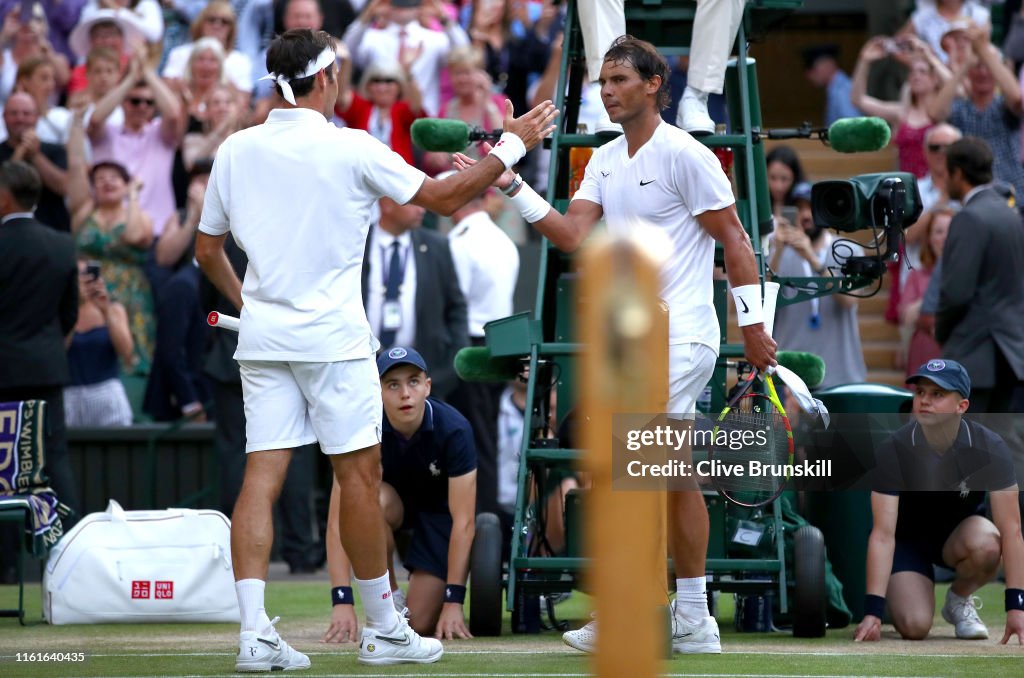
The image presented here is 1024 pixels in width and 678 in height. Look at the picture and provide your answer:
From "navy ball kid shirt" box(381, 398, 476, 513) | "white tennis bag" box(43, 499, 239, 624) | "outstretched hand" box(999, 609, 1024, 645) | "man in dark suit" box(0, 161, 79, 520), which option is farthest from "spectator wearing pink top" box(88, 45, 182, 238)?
"outstretched hand" box(999, 609, 1024, 645)

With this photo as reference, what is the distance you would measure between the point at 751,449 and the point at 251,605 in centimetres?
215

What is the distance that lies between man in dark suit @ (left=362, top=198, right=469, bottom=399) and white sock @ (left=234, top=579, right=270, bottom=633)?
4.60 meters

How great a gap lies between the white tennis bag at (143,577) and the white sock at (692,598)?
2.55m

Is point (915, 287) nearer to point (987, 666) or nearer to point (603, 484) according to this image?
point (987, 666)

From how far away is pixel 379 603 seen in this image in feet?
21.3

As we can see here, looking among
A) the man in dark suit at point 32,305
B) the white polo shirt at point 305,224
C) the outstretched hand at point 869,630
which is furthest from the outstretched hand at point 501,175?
the man in dark suit at point 32,305

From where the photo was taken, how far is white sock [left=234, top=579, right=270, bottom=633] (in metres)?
6.27

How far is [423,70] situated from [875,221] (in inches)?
277

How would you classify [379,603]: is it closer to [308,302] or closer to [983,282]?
[308,302]

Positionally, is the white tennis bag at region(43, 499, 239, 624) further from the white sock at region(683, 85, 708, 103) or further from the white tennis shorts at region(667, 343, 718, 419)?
the white sock at region(683, 85, 708, 103)

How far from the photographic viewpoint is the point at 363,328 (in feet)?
21.2

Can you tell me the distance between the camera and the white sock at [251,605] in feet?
20.6

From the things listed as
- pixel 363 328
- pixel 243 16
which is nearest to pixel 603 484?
pixel 363 328

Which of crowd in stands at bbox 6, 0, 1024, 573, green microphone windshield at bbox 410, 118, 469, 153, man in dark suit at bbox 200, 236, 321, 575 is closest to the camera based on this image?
green microphone windshield at bbox 410, 118, 469, 153
